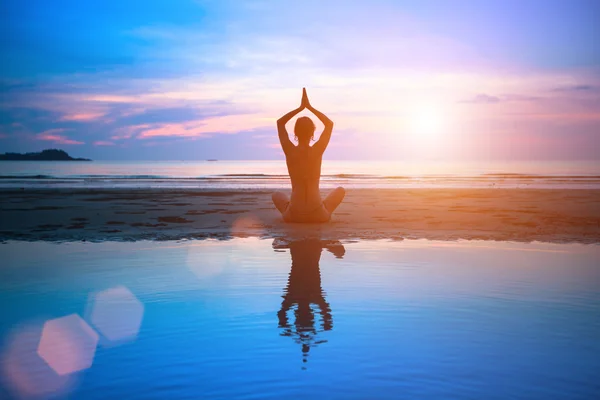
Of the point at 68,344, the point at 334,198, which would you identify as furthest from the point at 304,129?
the point at 68,344

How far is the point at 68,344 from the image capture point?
4875 millimetres

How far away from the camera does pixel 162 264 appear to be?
891cm

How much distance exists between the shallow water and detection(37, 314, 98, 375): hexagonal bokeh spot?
0.08 feet

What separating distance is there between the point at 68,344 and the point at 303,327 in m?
2.10

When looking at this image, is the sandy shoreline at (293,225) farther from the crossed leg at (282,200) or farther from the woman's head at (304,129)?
the woman's head at (304,129)

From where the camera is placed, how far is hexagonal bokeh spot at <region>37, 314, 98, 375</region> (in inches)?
173

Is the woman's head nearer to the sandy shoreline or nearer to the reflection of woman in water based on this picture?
the reflection of woman in water

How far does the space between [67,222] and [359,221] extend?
7971mm

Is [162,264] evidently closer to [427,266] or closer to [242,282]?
[242,282]

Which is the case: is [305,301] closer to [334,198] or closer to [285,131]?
[285,131]

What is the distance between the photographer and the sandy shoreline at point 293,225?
12.7 m

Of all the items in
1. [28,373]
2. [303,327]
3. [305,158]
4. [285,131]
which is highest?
[285,131]

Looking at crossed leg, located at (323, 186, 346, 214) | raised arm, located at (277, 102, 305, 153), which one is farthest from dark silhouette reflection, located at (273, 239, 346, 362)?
crossed leg, located at (323, 186, 346, 214)

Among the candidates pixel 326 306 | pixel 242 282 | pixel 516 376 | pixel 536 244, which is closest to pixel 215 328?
pixel 326 306
